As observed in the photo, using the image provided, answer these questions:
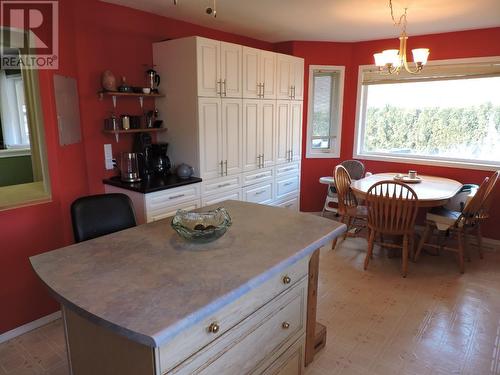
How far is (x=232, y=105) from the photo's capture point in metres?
3.49

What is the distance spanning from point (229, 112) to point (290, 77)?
3.70 ft

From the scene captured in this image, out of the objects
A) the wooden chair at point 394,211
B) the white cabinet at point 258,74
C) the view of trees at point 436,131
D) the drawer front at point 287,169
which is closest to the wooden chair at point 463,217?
the wooden chair at point 394,211

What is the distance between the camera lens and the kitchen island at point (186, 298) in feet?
3.73

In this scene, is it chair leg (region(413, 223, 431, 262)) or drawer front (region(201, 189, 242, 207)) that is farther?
chair leg (region(413, 223, 431, 262))

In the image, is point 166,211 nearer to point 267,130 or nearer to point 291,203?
point 267,130

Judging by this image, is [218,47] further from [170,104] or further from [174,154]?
[174,154]

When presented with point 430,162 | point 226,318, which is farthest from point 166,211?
point 430,162

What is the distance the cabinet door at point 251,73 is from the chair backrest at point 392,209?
5.05 ft

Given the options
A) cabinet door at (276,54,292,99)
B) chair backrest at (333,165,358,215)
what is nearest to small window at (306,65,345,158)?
cabinet door at (276,54,292,99)

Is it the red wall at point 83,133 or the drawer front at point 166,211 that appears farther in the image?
the drawer front at point 166,211

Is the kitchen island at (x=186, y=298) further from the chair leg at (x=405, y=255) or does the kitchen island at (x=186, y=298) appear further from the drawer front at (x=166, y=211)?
the chair leg at (x=405, y=255)

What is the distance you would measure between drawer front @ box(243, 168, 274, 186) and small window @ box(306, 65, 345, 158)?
1077 millimetres

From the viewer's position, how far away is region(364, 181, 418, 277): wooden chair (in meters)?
3.19

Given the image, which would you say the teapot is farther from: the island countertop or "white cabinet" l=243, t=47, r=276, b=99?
the island countertop
